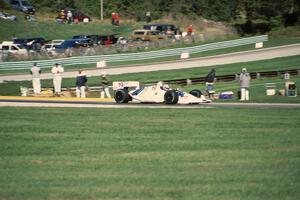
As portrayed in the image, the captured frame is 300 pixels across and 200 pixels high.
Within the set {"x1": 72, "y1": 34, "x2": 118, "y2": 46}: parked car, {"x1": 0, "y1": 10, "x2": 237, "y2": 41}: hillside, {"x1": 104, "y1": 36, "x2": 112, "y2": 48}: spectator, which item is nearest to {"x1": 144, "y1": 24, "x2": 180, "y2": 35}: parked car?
{"x1": 0, "y1": 10, "x2": 237, "y2": 41}: hillside

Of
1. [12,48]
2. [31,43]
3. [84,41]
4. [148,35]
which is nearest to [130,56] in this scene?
[84,41]

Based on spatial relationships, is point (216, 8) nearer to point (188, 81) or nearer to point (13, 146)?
point (188, 81)

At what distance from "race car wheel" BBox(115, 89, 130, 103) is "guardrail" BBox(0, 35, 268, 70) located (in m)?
20.5

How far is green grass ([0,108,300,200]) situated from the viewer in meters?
12.5

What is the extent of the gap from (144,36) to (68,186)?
1969 inches

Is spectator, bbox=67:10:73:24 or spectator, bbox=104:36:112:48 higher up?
spectator, bbox=67:10:73:24

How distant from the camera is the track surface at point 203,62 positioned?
4688cm

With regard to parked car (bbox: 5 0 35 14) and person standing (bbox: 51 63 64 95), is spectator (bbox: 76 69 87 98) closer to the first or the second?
person standing (bbox: 51 63 64 95)

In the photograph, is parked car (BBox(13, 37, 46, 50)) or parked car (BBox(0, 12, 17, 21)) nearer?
parked car (BBox(13, 37, 46, 50))

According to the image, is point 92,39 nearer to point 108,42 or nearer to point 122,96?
point 108,42

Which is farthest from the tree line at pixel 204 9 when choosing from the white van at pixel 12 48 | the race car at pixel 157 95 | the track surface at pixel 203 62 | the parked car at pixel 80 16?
the race car at pixel 157 95

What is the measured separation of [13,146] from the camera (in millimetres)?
17156

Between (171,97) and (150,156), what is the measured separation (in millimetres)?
13518

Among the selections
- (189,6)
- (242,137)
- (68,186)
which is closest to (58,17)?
(189,6)
